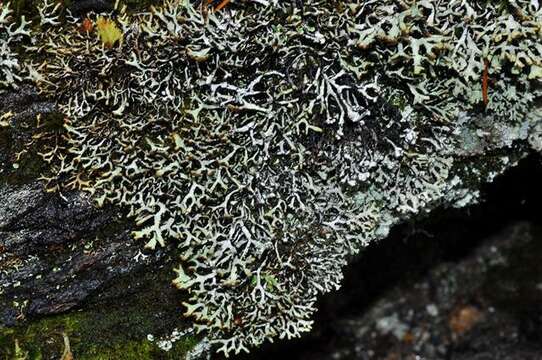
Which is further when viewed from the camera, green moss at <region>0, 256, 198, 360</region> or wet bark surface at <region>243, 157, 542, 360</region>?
wet bark surface at <region>243, 157, 542, 360</region>

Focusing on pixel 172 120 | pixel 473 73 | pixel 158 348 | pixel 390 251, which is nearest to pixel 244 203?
pixel 172 120

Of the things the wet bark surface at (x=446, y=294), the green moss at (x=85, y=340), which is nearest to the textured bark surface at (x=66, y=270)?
the green moss at (x=85, y=340)

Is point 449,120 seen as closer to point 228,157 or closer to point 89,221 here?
point 228,157

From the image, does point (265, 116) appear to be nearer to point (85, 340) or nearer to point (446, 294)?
point (85, 340)

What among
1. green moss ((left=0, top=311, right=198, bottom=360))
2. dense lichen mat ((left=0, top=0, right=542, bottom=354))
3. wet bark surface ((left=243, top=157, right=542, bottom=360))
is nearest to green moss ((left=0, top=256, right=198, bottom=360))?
green moss ((left=0, top=311, right=198, bottom=360))

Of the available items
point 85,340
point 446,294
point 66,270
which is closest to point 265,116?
point 66,270

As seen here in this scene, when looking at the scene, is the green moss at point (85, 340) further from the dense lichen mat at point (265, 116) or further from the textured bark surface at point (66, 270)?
the dense lichen mat at point (265, 116)

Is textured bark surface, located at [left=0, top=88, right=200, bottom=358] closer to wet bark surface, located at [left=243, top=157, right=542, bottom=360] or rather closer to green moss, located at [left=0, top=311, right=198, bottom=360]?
green moss, located at [left=0, top=311, right=198, bottom=360]

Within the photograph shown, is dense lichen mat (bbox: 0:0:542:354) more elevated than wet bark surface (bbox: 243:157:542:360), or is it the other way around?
dense lichen mat (bbox: 0:0:542:354)
